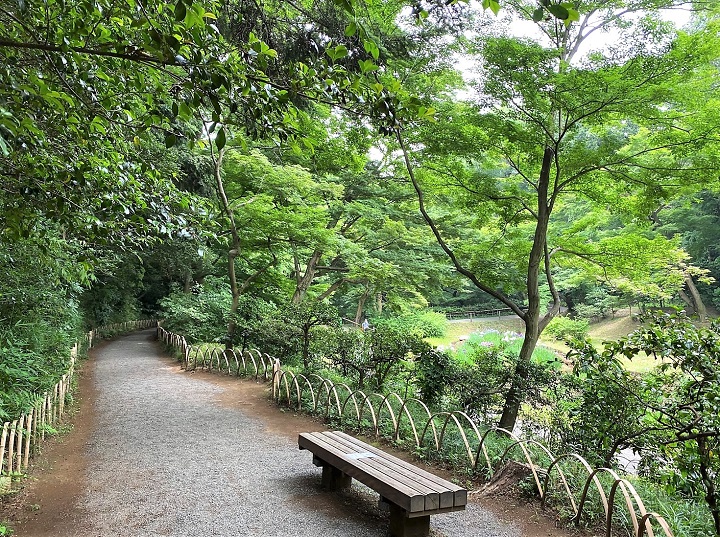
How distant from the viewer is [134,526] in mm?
4102

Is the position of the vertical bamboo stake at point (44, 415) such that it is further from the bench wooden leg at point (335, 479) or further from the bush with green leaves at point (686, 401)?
the bush with green leaves at point (686, 401)

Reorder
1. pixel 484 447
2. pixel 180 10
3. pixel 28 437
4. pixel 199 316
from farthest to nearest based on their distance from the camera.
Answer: pixel 199 316
pixel 28 437
pixel 484 447
pixel 180 10

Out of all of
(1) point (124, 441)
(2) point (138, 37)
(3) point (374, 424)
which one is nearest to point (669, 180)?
(3) point (374, 424)

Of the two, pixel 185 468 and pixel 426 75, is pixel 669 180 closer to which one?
pixel 426 75

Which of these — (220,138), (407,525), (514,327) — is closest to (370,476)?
(407,525)

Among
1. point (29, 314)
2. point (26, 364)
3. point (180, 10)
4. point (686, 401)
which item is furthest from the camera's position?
point (29, 314)

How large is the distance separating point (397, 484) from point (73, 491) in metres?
3.55

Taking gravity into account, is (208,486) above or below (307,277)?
below

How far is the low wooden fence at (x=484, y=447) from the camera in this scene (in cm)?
374

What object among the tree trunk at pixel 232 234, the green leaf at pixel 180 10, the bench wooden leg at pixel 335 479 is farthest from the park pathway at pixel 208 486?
the tree trunk at pixel 232 234

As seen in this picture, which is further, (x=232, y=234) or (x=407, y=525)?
(x=232, y=234)

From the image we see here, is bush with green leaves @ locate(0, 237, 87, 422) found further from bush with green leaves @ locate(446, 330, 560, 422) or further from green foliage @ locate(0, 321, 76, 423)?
bush with green leaves @ locate(446, 330, 560, 422)

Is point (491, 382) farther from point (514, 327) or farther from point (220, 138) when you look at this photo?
point (514, 327)

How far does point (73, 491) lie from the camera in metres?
4.90
